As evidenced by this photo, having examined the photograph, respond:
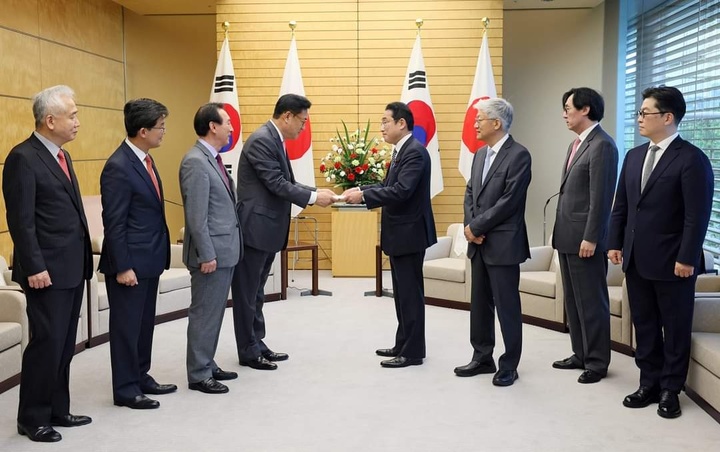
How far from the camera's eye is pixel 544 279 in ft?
20.7

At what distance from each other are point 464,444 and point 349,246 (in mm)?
5163

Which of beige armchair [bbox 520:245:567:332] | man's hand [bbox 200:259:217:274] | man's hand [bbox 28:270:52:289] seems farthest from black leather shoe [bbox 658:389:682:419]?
man's hand [bbox 28:270:52:289]

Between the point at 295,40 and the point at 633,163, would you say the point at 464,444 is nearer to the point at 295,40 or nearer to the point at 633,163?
the point at 633,163

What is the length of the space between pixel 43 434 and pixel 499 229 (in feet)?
8.75

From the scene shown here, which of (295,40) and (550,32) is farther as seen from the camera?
(550,32)

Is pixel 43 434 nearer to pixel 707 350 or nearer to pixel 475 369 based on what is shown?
pixel 475 369

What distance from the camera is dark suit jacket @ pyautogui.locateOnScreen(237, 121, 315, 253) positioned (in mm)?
4887

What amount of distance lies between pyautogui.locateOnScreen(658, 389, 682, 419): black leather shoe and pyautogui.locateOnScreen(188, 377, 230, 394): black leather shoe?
2382 millimetres

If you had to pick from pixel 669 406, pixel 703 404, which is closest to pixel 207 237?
pixel 669 406

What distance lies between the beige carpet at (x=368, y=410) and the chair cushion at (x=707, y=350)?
0.89 ft

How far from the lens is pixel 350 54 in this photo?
30.3 feet

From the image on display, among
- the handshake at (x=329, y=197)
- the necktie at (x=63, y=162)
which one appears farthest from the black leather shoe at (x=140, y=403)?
the handshake at (x=329, y=197)

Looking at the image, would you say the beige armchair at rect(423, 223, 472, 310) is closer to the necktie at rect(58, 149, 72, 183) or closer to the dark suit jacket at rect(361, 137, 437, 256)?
the dark suit jacket at rect(361, 137, 437, 256)

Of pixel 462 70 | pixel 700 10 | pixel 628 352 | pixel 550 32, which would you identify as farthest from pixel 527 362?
pixel 550 32
